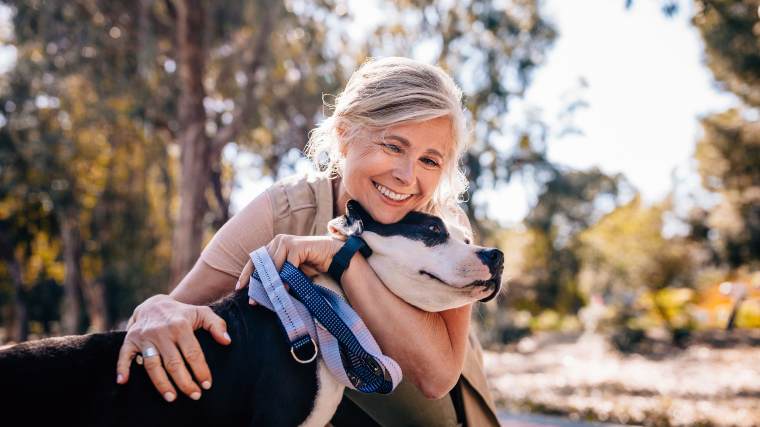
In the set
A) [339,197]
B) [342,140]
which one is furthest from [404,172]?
[339,197]

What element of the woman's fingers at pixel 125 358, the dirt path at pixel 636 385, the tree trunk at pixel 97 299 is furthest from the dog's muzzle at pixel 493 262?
the tree trunk at pixel 97 299

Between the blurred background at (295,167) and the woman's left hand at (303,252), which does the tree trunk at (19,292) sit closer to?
the blurred background at (295,167)

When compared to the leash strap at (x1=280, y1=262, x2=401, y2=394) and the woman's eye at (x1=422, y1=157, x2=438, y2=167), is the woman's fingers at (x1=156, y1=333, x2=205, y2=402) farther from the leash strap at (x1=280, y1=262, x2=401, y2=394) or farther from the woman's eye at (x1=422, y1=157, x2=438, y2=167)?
the woman's eye at (x1=422, y1=157, x2=438, y2=167)

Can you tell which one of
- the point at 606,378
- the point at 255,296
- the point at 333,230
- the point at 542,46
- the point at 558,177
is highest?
the point at 542,46

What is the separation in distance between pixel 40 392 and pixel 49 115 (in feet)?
52.4

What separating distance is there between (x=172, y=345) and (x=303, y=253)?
1.51 feet

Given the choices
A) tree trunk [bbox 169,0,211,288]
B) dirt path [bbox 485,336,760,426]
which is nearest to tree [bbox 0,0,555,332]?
tree trunk [bbox 169,0,211,288]

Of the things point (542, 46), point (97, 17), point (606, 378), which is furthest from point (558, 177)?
point (97, 17)

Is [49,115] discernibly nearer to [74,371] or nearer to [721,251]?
[74,371]

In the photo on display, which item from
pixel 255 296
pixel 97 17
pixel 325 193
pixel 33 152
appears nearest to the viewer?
pixel 255 296

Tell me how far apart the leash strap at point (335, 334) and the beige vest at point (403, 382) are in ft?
1.25

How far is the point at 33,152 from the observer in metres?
14.9

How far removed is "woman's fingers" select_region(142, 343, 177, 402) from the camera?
165 cm

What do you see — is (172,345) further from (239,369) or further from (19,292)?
(19,292)
